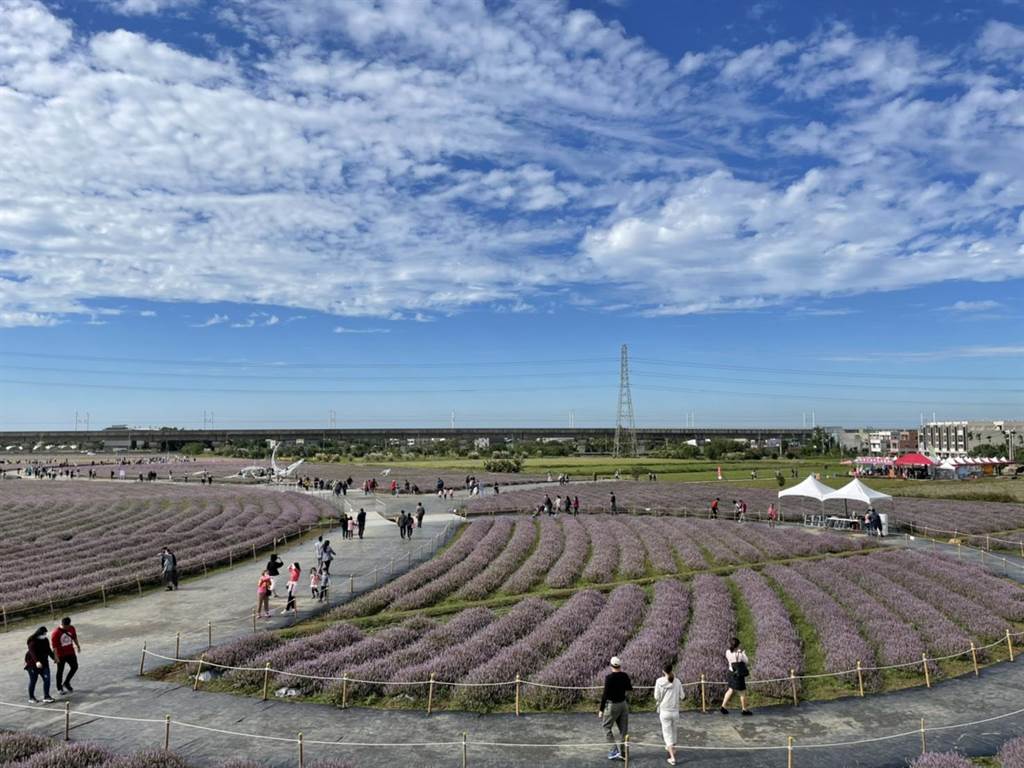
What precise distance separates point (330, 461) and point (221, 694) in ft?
393

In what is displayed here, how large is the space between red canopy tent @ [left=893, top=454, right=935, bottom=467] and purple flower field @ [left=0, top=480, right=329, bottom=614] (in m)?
65.5

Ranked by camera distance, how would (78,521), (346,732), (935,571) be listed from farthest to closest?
1. (78,521)
2. (935,571)
3. (346,732)

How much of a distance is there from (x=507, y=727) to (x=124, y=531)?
34.1 metres

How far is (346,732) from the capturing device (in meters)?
13.4

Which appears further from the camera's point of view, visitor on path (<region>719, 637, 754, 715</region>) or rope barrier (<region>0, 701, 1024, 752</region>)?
visitor on path (<region>719, 637, 754, 715</region>)

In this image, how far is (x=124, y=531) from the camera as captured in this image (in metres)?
39.3

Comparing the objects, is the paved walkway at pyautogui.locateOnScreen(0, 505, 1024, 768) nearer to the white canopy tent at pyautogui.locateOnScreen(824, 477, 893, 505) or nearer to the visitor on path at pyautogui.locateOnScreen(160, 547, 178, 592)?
the visitor on path at pyautogui.locateOnScreen(160, 547, 178, 592)

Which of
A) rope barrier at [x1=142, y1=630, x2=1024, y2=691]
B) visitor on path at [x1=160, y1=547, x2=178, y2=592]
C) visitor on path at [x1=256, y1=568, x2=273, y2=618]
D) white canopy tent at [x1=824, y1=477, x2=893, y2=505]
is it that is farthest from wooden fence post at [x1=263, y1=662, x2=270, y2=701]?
white canopy tent at [x1=824, y1=477, x2=893, y2=505]

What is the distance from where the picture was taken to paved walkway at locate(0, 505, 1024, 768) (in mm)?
12273

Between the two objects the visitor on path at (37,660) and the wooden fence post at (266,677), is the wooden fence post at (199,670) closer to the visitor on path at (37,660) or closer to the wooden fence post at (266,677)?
the wooden fence post at (266,677)

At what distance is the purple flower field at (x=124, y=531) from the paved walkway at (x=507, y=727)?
10.5 m

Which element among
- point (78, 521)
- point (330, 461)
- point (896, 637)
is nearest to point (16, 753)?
point (896, 637)

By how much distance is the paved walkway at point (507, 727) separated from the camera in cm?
1227

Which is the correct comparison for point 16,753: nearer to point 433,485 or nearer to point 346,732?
point 346,732
